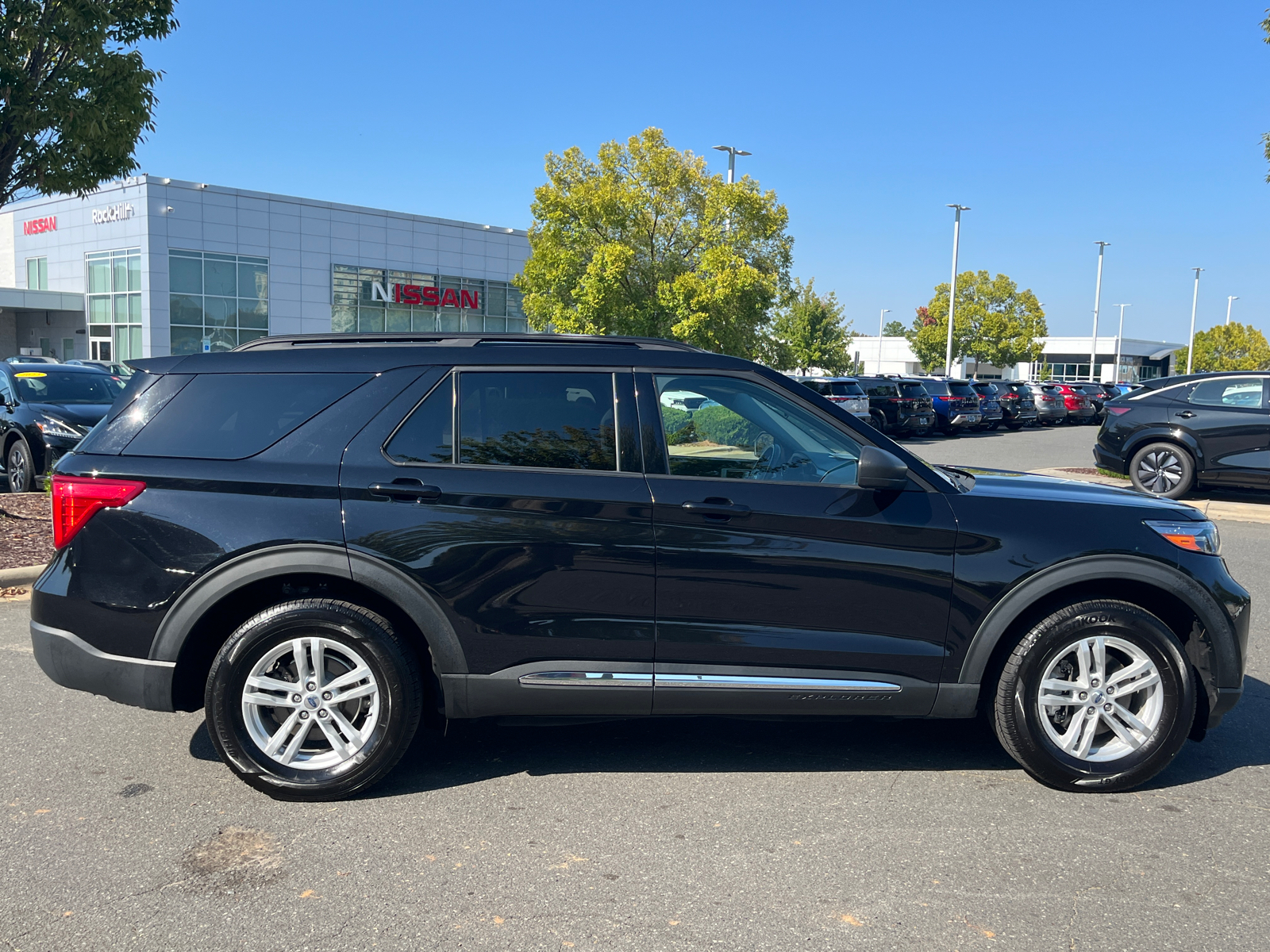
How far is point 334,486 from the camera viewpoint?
→ 3879mm

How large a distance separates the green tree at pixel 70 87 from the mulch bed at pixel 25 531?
2984 millimetres

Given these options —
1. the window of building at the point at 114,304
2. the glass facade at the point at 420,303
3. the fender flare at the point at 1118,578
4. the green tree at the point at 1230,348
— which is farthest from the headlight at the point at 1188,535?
the green tree at the point at 1230,348

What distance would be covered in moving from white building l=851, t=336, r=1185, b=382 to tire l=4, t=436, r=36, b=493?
76.6m

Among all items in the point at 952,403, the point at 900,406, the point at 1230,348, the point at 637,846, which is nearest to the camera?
the point at 637,846

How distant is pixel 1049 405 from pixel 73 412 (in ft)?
112

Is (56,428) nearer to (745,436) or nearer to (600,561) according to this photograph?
(600,561)

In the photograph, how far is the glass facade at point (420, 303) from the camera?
44.1m

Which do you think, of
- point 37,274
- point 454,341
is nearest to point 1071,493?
point 454,341

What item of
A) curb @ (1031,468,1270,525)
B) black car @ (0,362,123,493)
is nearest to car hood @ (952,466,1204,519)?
curb @ (1031,468,1270,525)

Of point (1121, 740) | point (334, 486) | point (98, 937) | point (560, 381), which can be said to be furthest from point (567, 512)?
point (1121, 740)

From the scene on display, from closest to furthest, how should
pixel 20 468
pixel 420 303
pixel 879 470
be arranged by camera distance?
pixel 879 470 → pixel 20 468 → pixel 420 303

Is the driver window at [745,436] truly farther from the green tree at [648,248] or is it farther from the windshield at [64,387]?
the green tree at [648,248]

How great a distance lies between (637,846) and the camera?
3506mm

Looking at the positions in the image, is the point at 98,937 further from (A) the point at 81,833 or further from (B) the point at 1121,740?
(B) the point at 1121,740
